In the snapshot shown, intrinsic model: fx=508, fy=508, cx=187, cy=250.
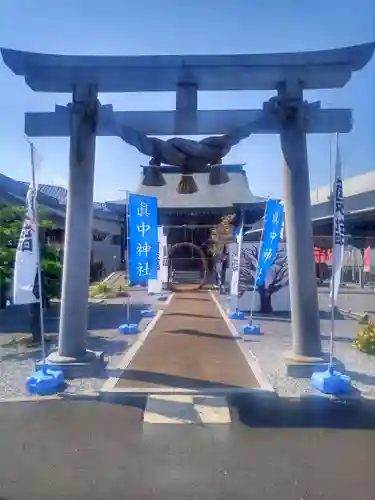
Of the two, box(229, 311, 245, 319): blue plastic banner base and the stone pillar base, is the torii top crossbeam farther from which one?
box(229, 311, 245, 319): blue plastic banner base

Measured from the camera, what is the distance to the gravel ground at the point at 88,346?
24.9ft

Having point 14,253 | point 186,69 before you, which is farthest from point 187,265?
point 186,69

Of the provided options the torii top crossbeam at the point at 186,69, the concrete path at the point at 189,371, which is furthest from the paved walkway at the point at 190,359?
the torii top crossbeam at the point at 186,69

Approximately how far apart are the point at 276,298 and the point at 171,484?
43.3ft

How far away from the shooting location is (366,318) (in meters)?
13.4

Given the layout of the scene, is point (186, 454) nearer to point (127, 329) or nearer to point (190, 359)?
point (190, 359)

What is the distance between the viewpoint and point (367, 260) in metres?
26.3

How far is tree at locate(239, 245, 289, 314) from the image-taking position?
16.9m

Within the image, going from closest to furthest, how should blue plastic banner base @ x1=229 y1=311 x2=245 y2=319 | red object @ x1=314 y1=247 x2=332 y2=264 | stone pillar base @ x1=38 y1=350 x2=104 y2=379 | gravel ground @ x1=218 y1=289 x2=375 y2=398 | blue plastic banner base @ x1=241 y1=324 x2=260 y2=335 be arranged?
gravel ground @ x1=218 y1=289 x2=375 y2=398 → stone pillar base @ x1=38 y1=350 x2=104 y2=379 → blue plastic banner base @ x1=241 y1=324 x2=260 y2=335 → blue plastic banner base @ x1=229 y1=311 x2=245 y2=319 → red object @ x1=314 y1=247 x2=332 y2=264

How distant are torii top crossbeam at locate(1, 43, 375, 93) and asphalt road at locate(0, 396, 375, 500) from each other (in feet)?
16.3

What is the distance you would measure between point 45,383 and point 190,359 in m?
3.05

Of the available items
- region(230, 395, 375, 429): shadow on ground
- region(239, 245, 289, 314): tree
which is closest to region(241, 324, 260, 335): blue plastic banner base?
region(239, 245, 289, 314): tree

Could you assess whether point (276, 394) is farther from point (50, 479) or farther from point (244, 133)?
point (244, 133)

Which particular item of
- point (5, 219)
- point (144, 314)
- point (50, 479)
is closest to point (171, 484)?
point (50, 479)
